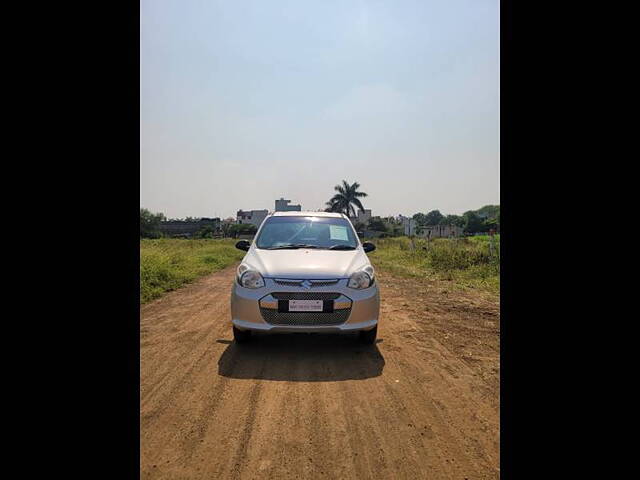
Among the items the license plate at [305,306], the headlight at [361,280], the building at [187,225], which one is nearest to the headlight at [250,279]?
the license plate at [305,306]

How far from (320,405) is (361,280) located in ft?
5.17

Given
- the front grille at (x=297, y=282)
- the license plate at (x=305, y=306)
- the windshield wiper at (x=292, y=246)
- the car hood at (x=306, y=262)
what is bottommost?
the license plate at (x=305, y=306)

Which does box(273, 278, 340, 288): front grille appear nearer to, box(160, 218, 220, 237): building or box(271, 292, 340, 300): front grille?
box(271, 292, 340, 300): front grille

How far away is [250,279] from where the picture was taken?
13.1 ft

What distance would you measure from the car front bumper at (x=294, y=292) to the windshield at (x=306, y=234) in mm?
997

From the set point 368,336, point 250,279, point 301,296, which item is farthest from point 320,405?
point 250,279

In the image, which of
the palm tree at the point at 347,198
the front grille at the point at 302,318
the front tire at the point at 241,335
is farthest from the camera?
the palm tree at the point at 347,198

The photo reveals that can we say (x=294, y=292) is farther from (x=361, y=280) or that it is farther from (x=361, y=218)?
(x=361, y=218)

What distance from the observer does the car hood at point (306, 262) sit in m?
3.93

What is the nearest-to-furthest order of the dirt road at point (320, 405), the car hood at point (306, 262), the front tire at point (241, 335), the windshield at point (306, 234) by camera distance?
the dirt road at point (320, 405), the car hood at point (306, 262), the front tire at point (241, 335), the windshield at point (306, 234)

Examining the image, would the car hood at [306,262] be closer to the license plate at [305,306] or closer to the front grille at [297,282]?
the front grille at [297,282]
